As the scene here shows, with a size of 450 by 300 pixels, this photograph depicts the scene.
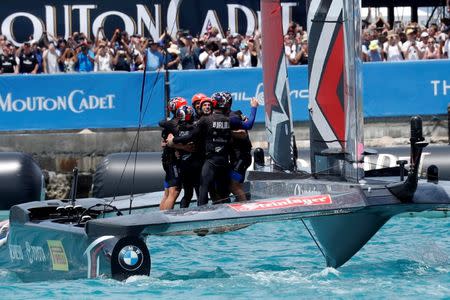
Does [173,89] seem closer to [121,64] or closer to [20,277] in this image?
[121,64]

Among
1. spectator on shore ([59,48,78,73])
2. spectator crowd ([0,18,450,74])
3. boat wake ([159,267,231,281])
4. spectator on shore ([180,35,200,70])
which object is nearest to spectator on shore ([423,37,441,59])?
spectator crowd ([0,18,450,74])

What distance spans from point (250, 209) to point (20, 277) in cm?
305

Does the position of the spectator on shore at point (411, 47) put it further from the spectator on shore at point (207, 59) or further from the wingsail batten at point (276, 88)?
the wingsail batten at point (276, 88)

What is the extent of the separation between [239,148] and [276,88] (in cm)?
107

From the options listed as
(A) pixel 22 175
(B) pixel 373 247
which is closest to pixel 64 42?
(A) pixel 22 175

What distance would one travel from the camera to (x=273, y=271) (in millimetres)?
11461

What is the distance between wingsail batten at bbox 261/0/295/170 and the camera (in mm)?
13336

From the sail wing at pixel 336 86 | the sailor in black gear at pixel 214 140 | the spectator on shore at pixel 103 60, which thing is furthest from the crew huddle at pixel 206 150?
the spectator on shore at pixel 103 60

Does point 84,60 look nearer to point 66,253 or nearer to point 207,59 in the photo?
point 207,59

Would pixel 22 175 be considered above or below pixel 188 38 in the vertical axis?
below

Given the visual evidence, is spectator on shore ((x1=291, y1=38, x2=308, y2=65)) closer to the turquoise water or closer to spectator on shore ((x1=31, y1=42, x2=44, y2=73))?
spectator on shore ((x1=31, y1=42, x2=44, y2=73))

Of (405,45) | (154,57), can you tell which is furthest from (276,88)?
(405,45)

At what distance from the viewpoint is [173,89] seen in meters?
19.3

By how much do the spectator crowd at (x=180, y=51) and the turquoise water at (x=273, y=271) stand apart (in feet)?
19.3
